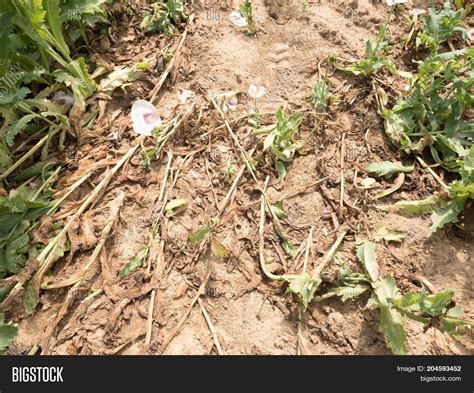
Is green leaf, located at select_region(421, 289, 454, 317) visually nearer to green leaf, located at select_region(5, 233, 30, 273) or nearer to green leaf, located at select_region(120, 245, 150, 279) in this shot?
green leaf, located at select_region(120, 245, 150, 279)

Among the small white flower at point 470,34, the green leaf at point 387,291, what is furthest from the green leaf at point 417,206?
the small white flower at point 470,34

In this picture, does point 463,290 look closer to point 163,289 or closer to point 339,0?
point 163,289

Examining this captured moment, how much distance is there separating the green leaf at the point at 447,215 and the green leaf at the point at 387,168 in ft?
0.76

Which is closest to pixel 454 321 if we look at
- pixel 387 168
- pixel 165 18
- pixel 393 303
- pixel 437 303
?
pixel 437 303

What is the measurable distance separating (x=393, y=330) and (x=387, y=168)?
2.29ft

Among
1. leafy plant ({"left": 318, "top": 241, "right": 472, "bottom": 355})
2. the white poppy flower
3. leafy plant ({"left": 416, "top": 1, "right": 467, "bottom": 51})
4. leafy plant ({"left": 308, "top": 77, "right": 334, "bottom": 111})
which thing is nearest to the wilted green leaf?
leafy plant ({"left": 318, "top": 241, "right": 472, "bottom": 355})

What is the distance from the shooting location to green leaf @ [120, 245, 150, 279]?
1671 millimetres

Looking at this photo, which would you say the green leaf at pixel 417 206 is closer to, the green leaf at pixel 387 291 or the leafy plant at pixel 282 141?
the green leaf at pixel 387 291

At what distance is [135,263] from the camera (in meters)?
1.68

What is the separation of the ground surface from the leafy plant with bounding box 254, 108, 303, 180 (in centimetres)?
5

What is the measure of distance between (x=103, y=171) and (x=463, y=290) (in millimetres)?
1525

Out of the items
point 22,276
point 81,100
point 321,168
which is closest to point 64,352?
point 22,276

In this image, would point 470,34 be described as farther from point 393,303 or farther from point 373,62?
point 393,303

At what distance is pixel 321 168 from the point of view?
1.91 metres
